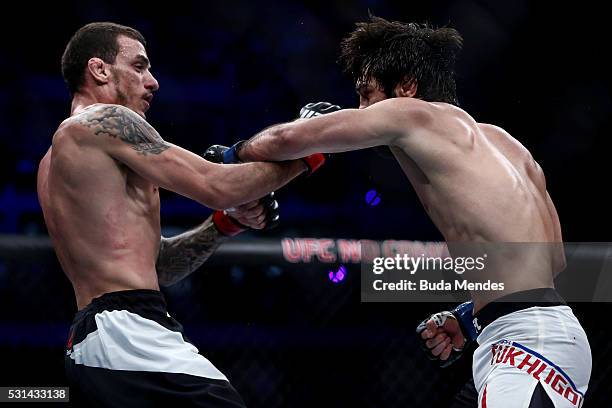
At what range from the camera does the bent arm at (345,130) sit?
2.01 meters

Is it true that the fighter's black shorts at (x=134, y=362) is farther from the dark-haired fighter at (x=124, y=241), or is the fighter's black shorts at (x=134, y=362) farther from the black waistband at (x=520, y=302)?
the black waistband at (x=520, y=302)

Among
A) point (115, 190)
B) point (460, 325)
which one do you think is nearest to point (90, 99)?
point (115, 190)

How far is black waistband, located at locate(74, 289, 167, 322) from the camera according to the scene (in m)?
1.86

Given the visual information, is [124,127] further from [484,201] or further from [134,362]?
[484,201]

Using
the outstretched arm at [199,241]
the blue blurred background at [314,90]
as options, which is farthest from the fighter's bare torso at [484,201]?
the blue blurred background at [314,90]

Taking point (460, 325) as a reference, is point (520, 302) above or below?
above

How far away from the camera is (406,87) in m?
2.32

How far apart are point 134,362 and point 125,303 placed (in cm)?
16

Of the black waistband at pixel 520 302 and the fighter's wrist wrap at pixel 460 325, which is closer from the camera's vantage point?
the black waistband at pixel 520 302

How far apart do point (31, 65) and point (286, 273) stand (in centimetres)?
219

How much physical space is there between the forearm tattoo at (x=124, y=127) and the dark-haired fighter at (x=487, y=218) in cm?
34

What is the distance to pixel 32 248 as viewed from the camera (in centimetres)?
278

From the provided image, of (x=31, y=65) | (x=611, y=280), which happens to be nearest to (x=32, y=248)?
(x=31, y=65)

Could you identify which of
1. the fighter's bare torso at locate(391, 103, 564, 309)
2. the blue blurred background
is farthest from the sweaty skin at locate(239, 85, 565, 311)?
the blue blurred background
